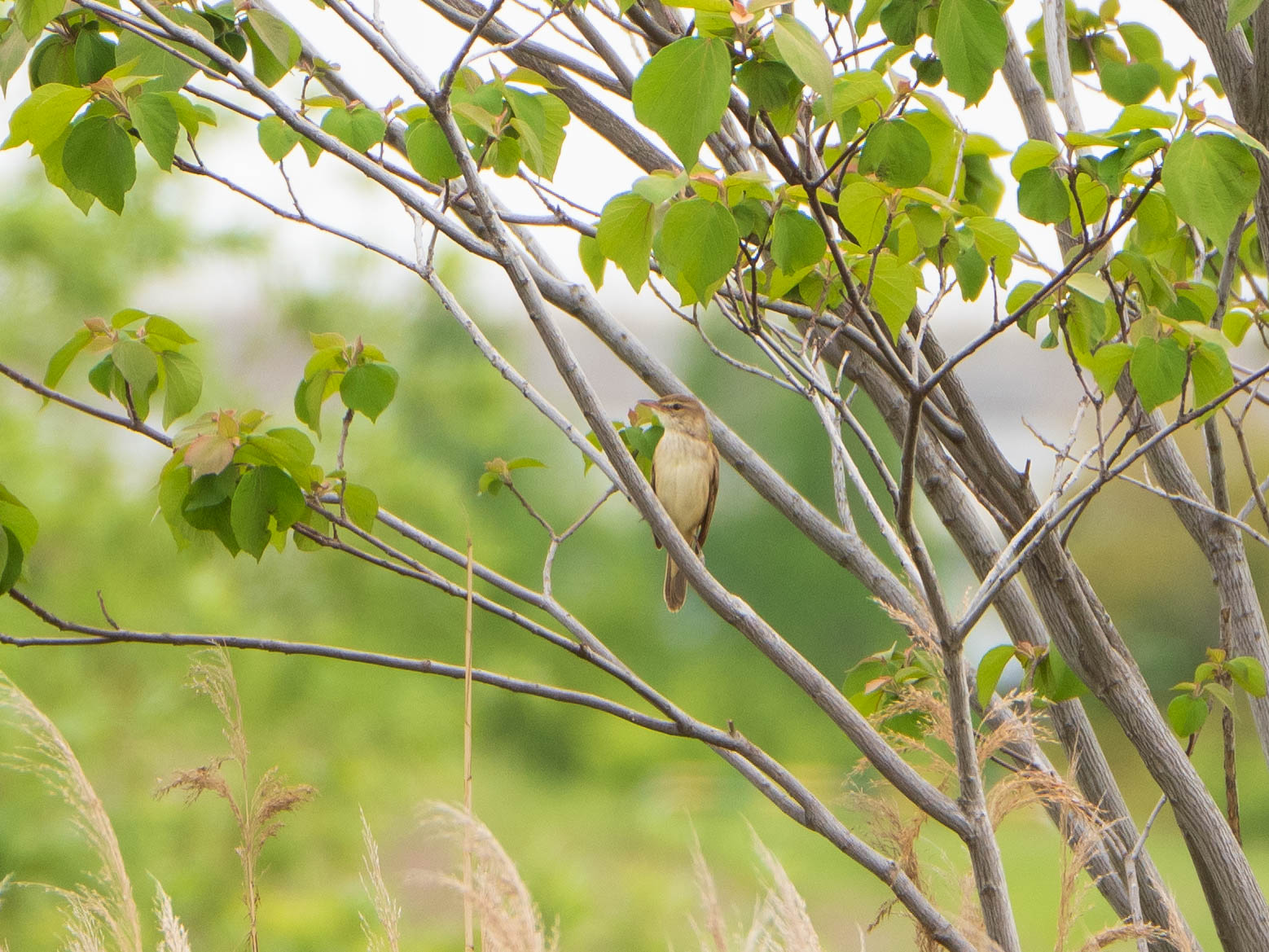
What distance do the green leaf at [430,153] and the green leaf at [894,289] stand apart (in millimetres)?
419

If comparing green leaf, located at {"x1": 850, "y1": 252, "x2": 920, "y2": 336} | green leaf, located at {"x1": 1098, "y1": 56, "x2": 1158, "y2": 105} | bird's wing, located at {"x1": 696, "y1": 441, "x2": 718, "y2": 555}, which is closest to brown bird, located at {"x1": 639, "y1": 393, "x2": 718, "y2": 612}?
bird's wing, located at {"x1": 696, "y1": 441, "x2": 718, "y2": 555}

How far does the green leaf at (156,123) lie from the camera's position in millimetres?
919

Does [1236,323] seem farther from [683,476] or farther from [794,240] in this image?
[683,476]

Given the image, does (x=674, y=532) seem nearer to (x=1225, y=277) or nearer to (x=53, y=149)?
(x=53, y=149)

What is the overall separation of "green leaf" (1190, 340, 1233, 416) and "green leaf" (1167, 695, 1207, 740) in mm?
451

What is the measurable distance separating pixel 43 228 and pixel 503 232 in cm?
774

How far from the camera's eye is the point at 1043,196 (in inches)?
44.1

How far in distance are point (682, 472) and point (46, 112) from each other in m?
2.05

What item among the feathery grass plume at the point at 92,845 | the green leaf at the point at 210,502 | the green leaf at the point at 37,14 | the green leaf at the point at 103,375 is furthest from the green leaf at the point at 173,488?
the green leaf at the point at 37,14

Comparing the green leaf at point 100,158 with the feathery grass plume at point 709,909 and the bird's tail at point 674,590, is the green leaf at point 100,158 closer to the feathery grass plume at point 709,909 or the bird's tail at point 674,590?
the feathery grass plume at point 709,909

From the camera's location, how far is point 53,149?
101 cm

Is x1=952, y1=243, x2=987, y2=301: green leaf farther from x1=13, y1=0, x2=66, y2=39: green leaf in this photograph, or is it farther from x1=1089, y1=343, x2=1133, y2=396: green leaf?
x1=13, y1=0, x2=66, y2=39: green leaf

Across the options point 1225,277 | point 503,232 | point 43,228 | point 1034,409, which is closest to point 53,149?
point 503,232

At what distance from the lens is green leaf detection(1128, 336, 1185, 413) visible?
3.47ft
